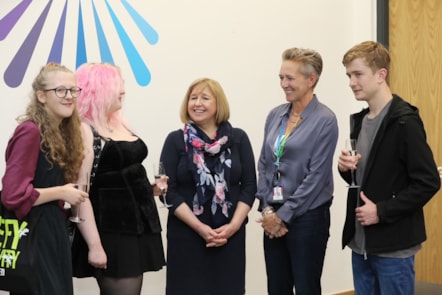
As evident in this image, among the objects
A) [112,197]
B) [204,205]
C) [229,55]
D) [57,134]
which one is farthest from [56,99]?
[229,55]

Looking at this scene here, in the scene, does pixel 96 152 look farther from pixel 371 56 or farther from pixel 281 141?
pixel 371 56

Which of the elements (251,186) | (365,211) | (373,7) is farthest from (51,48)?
(373,7)

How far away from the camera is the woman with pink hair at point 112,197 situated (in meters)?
2.67

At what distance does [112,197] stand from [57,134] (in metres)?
0.43

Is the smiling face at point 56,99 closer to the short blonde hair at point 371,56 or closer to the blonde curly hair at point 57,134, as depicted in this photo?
the blonde curly hair at point 57,134

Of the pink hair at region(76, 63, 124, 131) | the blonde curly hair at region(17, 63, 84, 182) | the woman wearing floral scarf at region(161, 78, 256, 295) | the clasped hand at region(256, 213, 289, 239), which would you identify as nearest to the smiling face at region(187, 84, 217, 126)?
the woman wearing floral scarf at region(161, 78, 256, 295)

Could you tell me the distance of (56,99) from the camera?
242 cm

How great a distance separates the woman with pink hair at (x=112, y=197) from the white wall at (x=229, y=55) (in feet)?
2.33

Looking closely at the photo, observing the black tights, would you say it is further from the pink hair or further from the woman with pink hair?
the pink hair

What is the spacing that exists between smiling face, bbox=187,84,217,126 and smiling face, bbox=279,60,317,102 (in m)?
0.38

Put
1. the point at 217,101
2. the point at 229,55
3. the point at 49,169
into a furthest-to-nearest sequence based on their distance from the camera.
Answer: the point at 229,55 < the point at 217,101 < the point at 49,169

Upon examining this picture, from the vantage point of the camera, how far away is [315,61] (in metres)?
3.07

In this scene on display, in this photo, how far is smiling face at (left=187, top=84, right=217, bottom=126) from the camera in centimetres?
305

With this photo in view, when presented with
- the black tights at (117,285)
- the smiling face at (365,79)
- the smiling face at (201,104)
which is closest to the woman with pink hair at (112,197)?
the black tights at (117,285)
